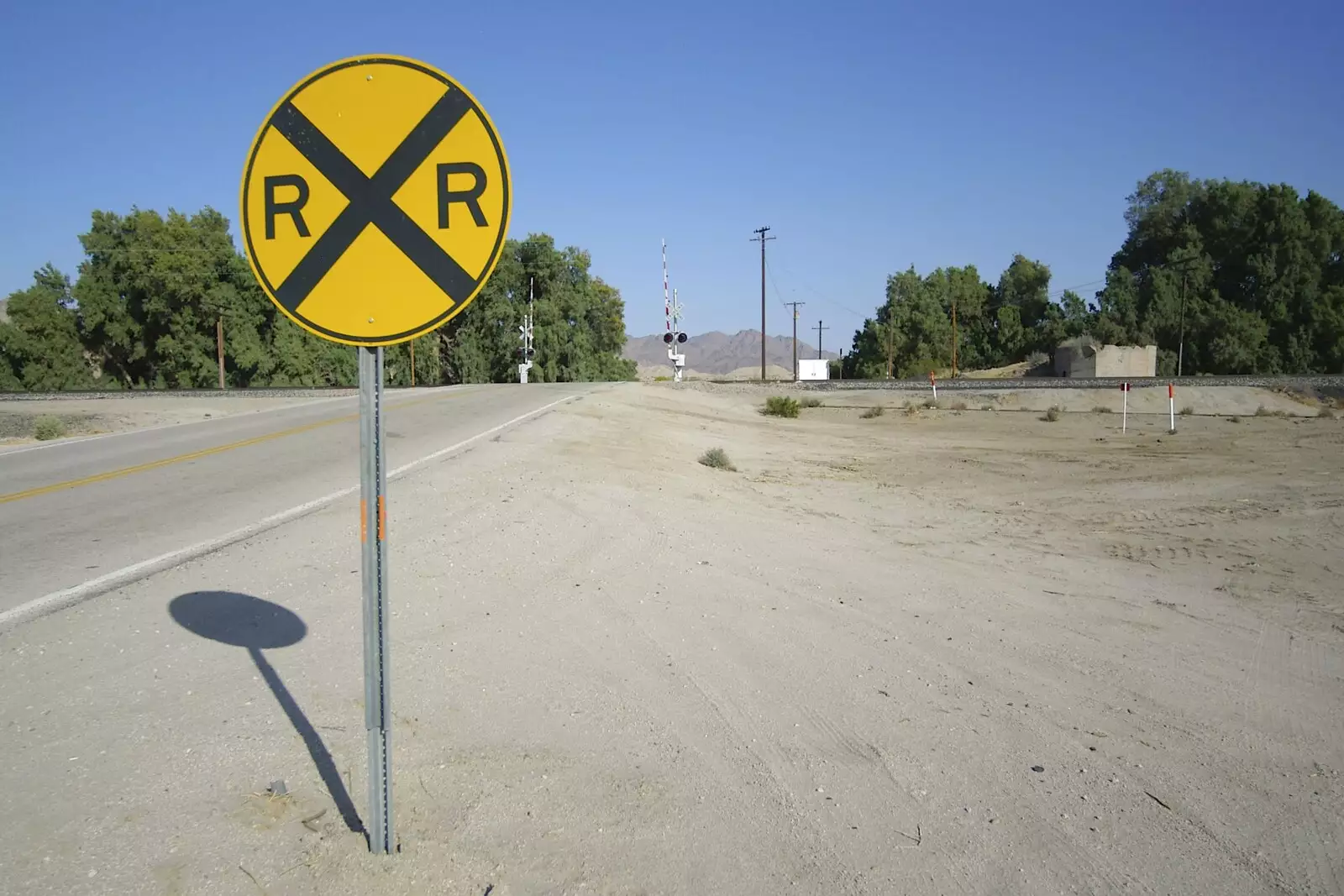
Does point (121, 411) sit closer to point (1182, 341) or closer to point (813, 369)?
point (813, 369)

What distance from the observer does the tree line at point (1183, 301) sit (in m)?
69.7

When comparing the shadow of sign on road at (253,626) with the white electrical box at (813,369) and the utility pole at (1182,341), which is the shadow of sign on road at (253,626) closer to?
the white electrical box at (813,369)

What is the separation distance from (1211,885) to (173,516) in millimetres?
8791

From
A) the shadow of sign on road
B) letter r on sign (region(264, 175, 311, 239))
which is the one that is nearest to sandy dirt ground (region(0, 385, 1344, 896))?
the shadow of sign on road

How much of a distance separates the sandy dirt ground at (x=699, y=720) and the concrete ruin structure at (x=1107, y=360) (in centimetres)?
6030

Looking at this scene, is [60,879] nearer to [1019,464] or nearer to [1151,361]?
[1019,464]

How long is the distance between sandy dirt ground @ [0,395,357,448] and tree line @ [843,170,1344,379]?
59532mm

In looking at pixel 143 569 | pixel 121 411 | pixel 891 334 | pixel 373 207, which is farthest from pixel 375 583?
pixel 891 334

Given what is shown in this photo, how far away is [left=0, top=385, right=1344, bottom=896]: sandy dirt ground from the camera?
340 centimetres

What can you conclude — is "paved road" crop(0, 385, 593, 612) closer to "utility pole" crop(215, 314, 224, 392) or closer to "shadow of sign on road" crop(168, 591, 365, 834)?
"shadow of sign on road" crop(168, 591, 365, 834)

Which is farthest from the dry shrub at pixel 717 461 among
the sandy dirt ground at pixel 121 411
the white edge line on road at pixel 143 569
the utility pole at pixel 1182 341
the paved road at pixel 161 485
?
the utility pole at pixel 1182 341

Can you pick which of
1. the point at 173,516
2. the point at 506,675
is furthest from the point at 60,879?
the point at 173,516

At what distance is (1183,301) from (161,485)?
3036 inches

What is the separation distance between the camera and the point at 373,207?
2904 mm
